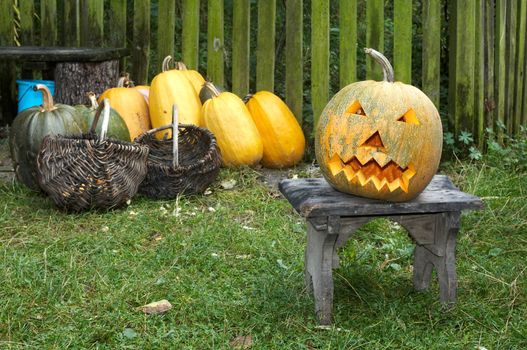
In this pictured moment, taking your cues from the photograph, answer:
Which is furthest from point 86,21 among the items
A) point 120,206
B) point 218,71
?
point 120,206

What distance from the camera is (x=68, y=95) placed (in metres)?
7.13

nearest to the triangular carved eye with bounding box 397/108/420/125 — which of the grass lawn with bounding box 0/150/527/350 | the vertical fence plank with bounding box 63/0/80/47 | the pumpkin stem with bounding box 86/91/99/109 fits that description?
the grass lawn with bounding box 0/150/527/350

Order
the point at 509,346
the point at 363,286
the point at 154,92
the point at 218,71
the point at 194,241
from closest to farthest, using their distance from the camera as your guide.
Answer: the point at 509,346, the point at 363,286, the point at 194,241, the point at 154,92, the point at 218,71

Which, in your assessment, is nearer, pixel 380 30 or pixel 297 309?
pixel 297 309

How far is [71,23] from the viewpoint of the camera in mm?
7727

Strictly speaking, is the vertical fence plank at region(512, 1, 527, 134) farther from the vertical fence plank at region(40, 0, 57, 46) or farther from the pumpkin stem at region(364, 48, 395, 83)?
the vertical fence plank at region(40, 0, 57, 46)

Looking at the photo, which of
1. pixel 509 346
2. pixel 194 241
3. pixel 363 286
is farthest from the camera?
pixel 194 241

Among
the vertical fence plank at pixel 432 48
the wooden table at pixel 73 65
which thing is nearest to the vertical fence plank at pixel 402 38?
the vertical fence plank at pixel 432 48

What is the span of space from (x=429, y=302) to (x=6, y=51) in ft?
14.5

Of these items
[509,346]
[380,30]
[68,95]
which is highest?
[380,30]

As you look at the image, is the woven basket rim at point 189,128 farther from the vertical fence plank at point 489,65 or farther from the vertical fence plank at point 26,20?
the vertical fence plank at point 489,65

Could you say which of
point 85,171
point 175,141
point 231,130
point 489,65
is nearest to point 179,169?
point 175,141

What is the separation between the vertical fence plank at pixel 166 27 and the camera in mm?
7379

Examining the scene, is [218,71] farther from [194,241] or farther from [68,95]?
[194,241]
